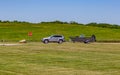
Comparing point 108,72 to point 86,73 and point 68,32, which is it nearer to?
point 86,73

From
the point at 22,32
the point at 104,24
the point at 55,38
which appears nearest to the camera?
the point at 55,38

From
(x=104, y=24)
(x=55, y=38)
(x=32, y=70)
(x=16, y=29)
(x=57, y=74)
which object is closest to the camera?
(x=57, y=74)

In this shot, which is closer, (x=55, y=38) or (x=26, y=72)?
(x=26, y=72)

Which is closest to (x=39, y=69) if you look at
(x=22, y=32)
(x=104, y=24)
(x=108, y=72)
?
(x=108, y=72)

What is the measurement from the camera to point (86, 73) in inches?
842

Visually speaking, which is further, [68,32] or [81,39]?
[68,32]

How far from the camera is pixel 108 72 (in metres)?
22.0

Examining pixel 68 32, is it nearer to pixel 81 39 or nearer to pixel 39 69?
pixel 81 39

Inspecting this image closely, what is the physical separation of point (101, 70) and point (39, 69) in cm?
367

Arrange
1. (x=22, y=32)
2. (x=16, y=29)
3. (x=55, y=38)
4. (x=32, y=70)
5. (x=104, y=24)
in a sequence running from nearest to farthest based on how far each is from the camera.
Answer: (x=32, y=70) → (x=55, y=38) → (x=22, y=32) → (x=16, y=29) → (x=104, y=24)

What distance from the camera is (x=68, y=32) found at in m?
114

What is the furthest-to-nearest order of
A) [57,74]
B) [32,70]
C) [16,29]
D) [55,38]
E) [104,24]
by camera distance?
[104,24], [16,29], [55,38], [32,70], [57,74]

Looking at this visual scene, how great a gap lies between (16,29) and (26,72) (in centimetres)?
9799

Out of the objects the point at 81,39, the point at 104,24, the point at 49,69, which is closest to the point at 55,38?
the point at 81,39
